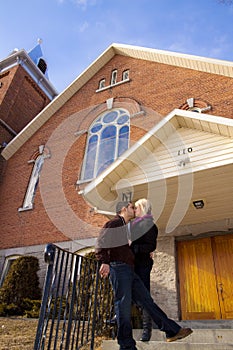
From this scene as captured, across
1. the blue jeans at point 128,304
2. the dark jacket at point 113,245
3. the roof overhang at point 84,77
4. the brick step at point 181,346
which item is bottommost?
the brick step at point 181,346

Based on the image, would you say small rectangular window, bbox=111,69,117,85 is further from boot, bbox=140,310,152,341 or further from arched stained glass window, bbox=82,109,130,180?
boot, bbox=140,310,152,341

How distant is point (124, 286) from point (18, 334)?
3.12m

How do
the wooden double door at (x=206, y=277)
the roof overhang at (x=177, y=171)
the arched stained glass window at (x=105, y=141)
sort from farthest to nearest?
1. the arched stained glass window at (x=105, y=141)
2. the wooden double door at (x=206, y=277)
3. the roof overhang at (x=177, y=171)

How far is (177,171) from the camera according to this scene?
5414 mm

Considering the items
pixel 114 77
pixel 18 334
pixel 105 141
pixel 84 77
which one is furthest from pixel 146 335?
pixel 84 77

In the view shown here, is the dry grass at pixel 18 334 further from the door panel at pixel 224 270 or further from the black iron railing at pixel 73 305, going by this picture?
the door panel at pixel 224 270

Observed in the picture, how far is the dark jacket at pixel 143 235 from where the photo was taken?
3.74m

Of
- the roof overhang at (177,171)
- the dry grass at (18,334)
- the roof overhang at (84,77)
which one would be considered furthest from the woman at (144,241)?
the roof overhang at (84,77)

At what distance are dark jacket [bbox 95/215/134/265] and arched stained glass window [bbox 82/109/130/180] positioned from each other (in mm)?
7006

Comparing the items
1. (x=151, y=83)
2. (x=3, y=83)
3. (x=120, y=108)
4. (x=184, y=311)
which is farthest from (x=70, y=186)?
(x=3, y=83)

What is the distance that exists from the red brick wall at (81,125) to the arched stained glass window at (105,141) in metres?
0.29

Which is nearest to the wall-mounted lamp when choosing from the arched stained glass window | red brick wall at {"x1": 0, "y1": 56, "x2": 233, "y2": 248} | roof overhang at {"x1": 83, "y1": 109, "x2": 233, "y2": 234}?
roof overhang at {"x1": 83, "y1": 109, "x2": 233, "y2": 234}

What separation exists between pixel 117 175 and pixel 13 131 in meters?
Answer: 10.2

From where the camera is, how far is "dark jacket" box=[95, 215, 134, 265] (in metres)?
3.42
